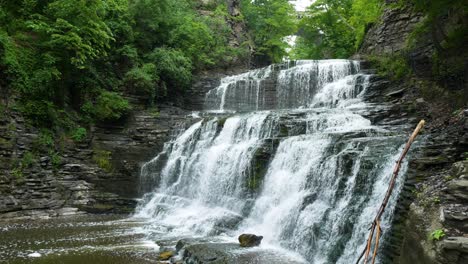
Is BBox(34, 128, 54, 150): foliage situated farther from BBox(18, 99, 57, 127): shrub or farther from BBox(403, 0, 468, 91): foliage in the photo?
BBox(403, 0, 468, 91): foliage

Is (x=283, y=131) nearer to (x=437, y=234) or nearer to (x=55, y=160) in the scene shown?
(x=437, y=234)

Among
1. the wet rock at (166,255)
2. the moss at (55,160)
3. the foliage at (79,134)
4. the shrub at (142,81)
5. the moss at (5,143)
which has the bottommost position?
the wet rock at (166,255)

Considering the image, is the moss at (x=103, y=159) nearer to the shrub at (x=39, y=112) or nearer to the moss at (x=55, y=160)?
the moss at (x=55, y=160)

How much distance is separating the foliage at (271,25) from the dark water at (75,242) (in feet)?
78.4

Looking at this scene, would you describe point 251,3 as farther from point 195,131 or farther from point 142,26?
point 195,131

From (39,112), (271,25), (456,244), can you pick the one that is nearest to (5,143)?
Result: (39,112)

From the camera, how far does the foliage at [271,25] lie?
108 feet

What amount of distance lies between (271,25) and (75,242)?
92.0 feet

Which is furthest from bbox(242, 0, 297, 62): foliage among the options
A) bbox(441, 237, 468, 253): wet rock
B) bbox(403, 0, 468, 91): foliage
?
bbox(441, 237, 468, 253): wet rock

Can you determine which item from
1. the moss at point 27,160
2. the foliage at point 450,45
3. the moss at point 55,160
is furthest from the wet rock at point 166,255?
the foliage at point 450,45

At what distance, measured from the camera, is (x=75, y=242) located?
1043 cm

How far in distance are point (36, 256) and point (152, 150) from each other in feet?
32.6

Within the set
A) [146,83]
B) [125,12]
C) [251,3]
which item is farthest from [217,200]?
[251,3]

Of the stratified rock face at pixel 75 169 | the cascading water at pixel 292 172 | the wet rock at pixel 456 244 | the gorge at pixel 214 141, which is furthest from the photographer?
the stratified rock face at pixel 75 169
